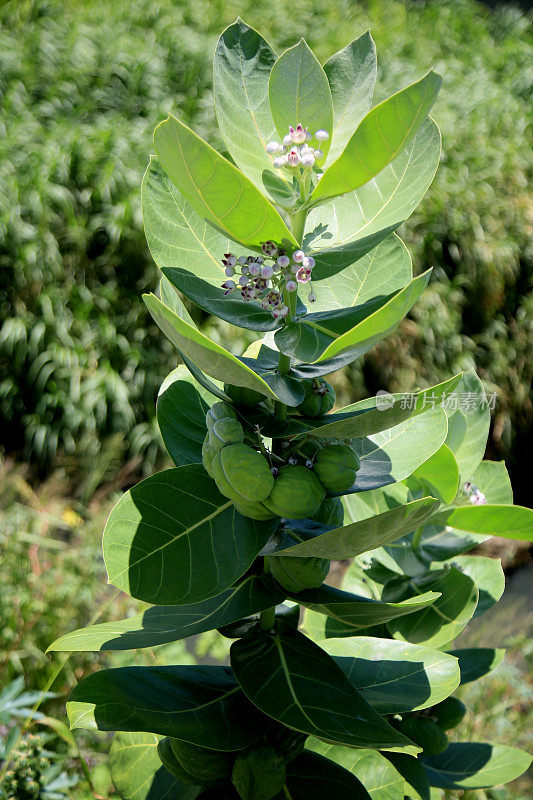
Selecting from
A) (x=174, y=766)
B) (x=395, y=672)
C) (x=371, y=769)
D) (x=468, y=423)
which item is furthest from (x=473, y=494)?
(x=174, y=766)

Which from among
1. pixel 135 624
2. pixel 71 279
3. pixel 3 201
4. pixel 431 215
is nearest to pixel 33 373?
pixel 71 279

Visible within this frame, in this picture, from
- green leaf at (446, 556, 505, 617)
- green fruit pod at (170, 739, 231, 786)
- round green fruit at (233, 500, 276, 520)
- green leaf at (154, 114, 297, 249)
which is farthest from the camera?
green leaf at (446, 556, 505, 617)

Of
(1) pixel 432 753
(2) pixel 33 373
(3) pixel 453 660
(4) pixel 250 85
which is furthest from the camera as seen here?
(2) pixel 33 373

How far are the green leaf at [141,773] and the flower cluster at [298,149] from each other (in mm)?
658

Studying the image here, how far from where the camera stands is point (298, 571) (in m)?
0.65

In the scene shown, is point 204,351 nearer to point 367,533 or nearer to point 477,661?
point 367,533

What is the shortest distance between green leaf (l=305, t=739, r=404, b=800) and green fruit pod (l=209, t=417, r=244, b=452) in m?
0.39

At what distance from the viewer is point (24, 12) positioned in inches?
190

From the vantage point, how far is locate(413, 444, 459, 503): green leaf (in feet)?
2.37

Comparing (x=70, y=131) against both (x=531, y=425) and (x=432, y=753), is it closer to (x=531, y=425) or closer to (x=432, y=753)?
(x=531, y=425)

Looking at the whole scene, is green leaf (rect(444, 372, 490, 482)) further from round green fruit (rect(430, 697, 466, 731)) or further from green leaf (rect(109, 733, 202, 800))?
green leaf (rect(109, 733, 202, 800))

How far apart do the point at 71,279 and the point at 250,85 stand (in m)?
3.19

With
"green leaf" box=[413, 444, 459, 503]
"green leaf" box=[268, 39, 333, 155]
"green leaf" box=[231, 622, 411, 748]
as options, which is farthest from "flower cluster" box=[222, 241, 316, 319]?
"green leaf" box=[231, 622, 411, 748]

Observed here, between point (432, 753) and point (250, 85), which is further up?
point (250, 85)
